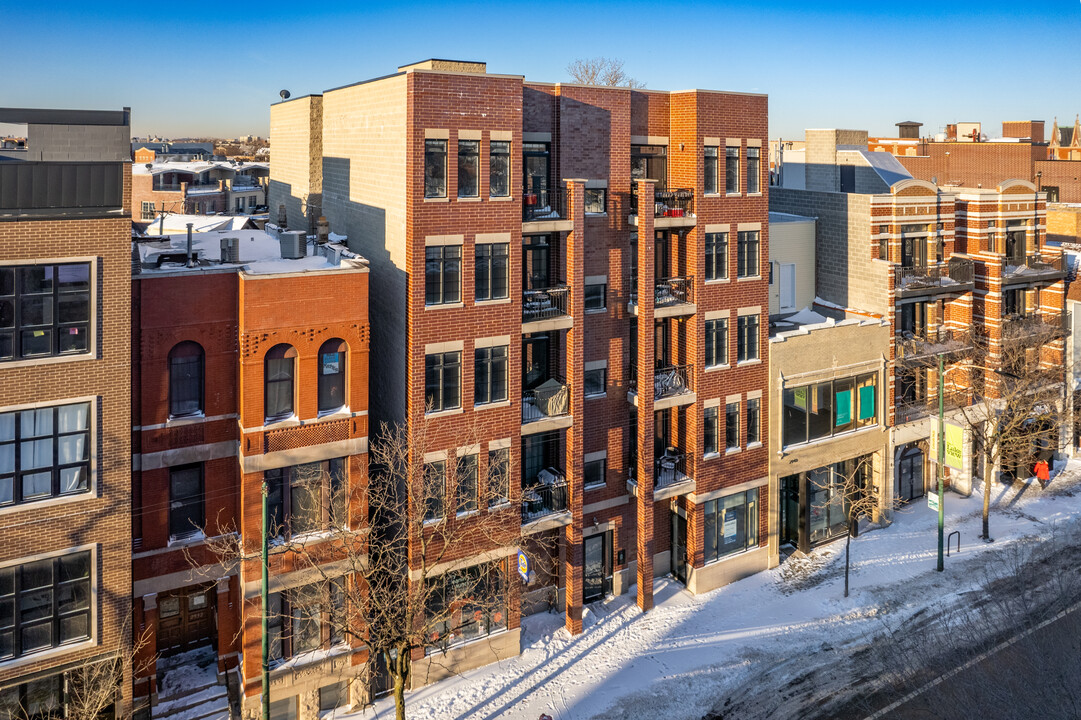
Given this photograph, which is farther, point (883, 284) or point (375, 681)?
point (883, 284)

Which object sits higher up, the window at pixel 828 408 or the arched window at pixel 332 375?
the arched window at pixel 332 375

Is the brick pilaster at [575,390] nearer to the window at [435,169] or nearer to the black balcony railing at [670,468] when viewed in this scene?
the black balcony railing at [670,468]

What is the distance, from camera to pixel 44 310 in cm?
2128

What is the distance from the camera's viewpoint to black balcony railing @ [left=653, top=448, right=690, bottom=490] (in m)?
31.7

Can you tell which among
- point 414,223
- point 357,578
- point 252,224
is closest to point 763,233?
point 414,223

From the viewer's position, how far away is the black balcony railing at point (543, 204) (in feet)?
92.4

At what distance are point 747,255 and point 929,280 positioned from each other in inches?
440

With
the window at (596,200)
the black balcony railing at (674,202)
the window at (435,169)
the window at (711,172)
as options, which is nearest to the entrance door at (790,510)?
the black balcony railing at (674,202)

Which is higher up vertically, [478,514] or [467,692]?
[478,514]

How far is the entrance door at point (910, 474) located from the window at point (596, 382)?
16320 millimetres

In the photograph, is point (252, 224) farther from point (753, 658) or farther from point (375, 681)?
Answer: point (753, 658)

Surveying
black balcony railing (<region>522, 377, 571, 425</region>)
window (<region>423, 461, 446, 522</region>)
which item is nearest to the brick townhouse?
black balcony railing (<region>522, 377, 571, 425</region>)

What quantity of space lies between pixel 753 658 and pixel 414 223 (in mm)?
17551

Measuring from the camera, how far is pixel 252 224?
128ft
